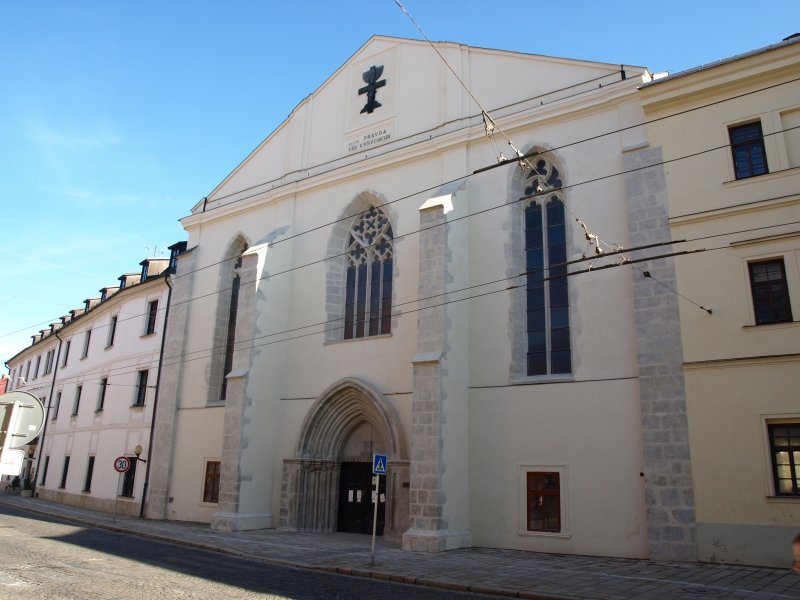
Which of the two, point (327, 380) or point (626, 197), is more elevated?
point (626, 197)

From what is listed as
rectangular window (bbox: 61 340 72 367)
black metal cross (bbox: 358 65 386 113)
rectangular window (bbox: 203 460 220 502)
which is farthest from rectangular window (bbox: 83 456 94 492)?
black metal cross (bbox: 358 65 386 113)

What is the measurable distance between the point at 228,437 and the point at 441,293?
7.97 m

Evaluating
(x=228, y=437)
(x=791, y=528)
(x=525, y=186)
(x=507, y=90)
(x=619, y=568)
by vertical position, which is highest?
(x=507, y=90)

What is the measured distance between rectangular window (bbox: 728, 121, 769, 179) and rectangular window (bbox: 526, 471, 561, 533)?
764cm

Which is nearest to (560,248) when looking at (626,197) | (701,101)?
(626,197)

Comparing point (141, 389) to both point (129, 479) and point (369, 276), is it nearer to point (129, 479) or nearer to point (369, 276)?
point (129, 479)

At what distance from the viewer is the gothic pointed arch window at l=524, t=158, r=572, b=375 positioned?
1584 cm

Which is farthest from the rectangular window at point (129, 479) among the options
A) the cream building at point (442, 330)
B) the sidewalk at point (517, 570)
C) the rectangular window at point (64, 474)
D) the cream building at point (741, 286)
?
the cream building at point (741, 286)

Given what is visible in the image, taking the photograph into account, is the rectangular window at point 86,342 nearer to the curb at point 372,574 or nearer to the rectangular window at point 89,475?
the rectangular window at point 89,475

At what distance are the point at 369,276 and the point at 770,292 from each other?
1075cm

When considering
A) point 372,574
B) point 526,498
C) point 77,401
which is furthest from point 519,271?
point 77,401

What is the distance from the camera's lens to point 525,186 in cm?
1739

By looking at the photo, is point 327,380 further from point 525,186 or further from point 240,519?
point 525,186

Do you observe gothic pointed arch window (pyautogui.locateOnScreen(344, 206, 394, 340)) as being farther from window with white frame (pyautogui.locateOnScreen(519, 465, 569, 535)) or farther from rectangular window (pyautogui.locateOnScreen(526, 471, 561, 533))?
rectangular window (pyautogui.locateOnScreen(526, 471, 561, 533))
